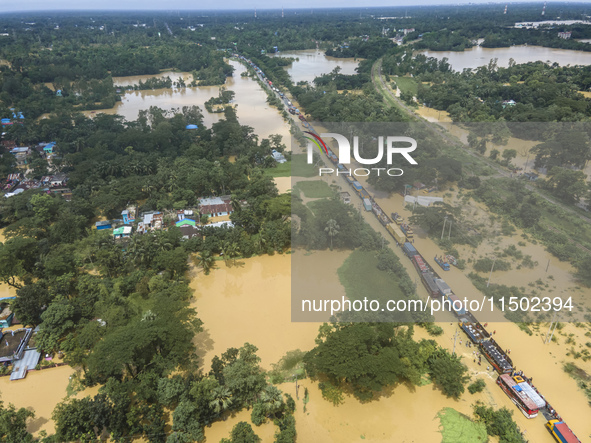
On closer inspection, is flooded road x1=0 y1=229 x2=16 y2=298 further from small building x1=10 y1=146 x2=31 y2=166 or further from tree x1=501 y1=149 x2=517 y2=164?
tree x1=501 y1=149 x2=517 y2=164

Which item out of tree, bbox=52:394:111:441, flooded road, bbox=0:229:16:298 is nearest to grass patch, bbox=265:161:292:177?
flooded road, bbox=0:229:16:298

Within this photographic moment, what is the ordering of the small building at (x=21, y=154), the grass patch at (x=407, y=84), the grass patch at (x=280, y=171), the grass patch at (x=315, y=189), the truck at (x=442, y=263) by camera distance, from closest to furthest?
the truck at (x=442, y=263), the grass patch at (x=315, y=189), the grass patch at (x=280, y=171), the small building at (x=21, y=154), the grass patch at (x=407, y=84)

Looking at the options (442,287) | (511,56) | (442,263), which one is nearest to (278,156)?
(442,263)

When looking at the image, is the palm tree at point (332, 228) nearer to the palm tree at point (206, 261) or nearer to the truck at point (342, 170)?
the palm tree at point (206, 261)

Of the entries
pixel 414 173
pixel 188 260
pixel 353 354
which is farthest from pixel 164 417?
pixel 414 173

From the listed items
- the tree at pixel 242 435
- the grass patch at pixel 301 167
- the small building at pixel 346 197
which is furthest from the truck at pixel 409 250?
the tree at pixel 242 435
